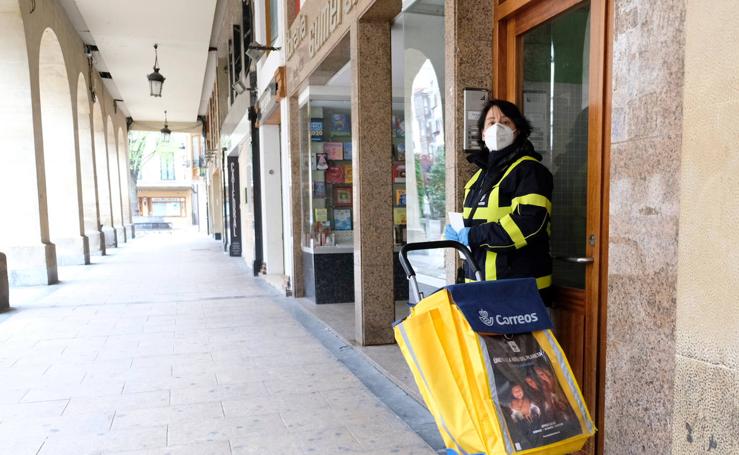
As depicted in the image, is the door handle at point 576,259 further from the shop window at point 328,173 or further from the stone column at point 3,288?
the stone column at point 3,288

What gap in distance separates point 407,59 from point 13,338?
470 cm

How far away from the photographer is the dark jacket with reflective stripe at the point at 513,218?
7.72ft

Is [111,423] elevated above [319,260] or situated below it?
below

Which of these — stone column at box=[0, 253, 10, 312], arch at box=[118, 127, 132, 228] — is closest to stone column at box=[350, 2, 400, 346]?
stone column at box=[0, 253, 10, 312]

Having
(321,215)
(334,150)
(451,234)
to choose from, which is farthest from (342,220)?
(451,234)

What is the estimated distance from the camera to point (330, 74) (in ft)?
20.3

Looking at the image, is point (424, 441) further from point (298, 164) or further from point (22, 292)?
point (22, 292)

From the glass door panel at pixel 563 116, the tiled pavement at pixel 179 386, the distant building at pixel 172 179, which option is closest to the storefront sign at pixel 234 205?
the tiled pavement at pixel 179 386

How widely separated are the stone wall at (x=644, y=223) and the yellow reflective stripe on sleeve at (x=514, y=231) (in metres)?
0.42

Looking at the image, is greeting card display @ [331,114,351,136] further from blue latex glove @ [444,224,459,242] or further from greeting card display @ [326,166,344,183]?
blue latex glove @ [444,224,459,242]

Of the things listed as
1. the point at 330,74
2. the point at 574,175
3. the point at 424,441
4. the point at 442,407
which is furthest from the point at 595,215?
the point at 330,74

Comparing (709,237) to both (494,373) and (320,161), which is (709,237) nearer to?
(494,373)

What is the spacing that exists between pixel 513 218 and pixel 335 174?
490 cm

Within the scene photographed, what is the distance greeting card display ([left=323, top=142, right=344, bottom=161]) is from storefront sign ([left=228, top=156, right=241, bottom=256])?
281 inches
